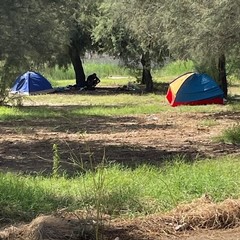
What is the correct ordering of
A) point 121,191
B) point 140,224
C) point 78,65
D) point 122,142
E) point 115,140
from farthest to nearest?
1. point 78,65
2. point 115,140
3. point 122,142
4. point 121,191
5. point 140,224

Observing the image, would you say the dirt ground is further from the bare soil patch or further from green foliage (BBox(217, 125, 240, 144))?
green foliage (BBox(217, 125, 240, 144))

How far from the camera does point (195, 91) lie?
72.6ft

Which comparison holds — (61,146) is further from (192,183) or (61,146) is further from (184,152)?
(192,183)

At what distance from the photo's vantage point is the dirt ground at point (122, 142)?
9586 millimetres

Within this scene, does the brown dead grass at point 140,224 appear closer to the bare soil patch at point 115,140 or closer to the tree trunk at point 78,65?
the bare soil patch at point 115,140

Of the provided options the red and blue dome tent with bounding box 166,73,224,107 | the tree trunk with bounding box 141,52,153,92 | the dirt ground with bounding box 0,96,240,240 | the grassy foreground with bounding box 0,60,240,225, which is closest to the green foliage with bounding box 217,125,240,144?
the dirt ground with bounding box 0,96,240,240

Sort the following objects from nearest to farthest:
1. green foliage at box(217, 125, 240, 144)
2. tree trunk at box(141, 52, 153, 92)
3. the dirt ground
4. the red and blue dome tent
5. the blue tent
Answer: the dirt ground → green foliage at box(217, 125, 240, 144) → the red and blue dome tent → tree trunk at box(141, 52, 153, 92) → the blue tent

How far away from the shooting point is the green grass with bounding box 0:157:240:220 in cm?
600

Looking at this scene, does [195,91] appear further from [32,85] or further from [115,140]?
[32,85]

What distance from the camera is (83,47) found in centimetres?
3491

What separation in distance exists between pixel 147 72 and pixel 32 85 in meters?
5.99

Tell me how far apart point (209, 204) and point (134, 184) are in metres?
1.40

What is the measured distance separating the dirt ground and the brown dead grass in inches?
1.0

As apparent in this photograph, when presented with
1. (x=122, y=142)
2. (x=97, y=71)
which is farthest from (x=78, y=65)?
(x=122, y=142)
